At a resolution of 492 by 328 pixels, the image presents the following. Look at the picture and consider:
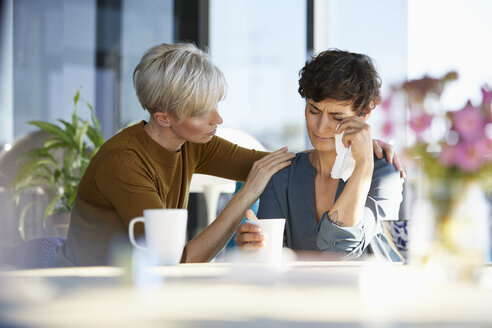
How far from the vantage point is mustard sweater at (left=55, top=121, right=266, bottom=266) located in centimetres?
140

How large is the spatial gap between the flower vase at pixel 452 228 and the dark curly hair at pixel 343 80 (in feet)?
2.96

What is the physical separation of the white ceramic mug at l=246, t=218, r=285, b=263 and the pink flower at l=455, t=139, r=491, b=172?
50 cm

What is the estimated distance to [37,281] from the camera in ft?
2.79

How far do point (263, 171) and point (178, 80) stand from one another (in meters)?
0.38

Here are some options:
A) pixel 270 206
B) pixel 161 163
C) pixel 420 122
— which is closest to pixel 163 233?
pixel 420 122

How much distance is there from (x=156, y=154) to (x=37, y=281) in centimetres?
80

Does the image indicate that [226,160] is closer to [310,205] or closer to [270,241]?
[310,205]

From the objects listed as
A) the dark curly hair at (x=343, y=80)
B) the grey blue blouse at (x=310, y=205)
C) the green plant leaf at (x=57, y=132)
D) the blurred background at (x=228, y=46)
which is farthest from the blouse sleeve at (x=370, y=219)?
the green plant leaf at (x=57, y=132)

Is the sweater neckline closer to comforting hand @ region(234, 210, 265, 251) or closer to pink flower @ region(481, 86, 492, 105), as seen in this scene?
comforting hand @ region(234, 210, 265, 251)

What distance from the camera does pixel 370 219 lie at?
1537 millimetres

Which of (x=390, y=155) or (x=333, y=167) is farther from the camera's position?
(x=390, y=155)

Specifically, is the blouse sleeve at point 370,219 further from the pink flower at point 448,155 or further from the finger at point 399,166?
the pink flower at point 448,155

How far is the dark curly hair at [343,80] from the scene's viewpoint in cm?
171

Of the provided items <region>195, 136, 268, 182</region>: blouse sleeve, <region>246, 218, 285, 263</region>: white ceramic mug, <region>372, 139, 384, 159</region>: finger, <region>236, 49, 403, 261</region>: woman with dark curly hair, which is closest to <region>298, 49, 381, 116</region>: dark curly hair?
<region>236, 49, 403, 261</region>: woman with dark curly hair
